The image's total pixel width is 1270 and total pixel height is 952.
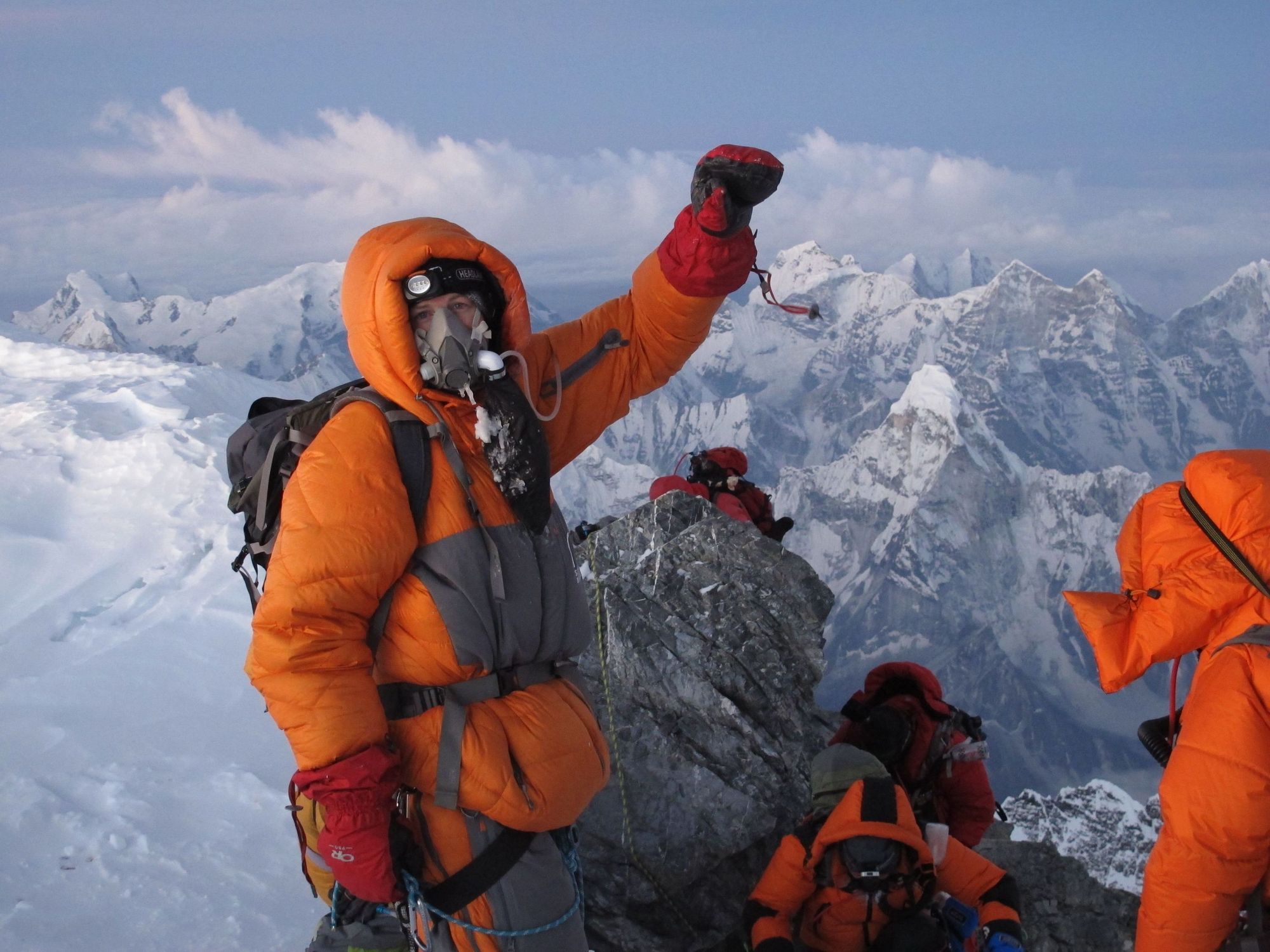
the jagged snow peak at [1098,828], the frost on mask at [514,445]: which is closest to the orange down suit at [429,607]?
the frost on mask at [514,445]

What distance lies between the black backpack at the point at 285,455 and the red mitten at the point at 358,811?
0.59 meters

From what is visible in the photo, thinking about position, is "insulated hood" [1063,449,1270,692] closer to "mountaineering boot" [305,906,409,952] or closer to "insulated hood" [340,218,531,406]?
"insulated hood" [340,218,531,406]

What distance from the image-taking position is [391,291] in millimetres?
3574

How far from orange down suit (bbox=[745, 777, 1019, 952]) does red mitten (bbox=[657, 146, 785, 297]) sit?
3.23 meters

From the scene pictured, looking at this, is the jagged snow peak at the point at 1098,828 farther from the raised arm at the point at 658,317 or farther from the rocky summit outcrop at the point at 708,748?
the raised arm at the point at 658,317

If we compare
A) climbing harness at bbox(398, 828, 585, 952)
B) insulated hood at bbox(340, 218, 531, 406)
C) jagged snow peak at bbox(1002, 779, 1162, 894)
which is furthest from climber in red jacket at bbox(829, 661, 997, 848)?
jagged snow peak at bbox(1002, 779, 1162, 894)

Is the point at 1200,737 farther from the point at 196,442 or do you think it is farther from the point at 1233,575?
the point at 196,442

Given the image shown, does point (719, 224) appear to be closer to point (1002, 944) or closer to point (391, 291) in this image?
point (391, 291)

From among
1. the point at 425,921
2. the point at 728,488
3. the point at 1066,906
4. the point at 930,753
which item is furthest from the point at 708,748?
the point at 728,488

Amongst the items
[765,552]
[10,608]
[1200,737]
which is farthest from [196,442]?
[1200,737]

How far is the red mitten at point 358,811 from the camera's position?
3312 mm

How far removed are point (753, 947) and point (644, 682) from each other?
3.16 metres

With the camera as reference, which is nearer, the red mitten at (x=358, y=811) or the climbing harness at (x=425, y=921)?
the red mitten at (x=358, y=811)

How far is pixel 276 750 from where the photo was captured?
838 cm
